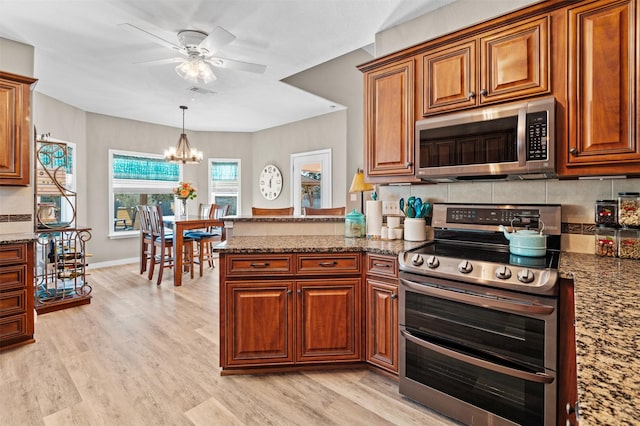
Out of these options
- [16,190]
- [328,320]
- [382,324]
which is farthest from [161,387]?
[16,190]

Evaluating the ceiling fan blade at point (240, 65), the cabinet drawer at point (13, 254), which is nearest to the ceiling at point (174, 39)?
the ceiling fan blade at point (240, 65)

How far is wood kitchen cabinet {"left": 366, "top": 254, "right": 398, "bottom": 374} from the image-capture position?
2082mm

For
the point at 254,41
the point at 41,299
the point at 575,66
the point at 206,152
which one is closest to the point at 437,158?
the point at 575,66

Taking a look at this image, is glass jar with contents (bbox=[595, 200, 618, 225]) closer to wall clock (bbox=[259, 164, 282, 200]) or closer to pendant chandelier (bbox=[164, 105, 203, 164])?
pendant chandelier (bbox=[164, 105, 203, 164])

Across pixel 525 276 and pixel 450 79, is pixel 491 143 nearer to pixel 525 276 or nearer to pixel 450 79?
pixel 450 79

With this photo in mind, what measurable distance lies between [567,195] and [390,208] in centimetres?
121

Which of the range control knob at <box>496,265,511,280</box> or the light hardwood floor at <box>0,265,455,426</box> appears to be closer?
the range control knob at <box>496,265,511,280</box>

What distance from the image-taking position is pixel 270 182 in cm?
683

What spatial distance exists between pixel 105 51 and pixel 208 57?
103cm

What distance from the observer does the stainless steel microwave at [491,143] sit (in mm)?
1826

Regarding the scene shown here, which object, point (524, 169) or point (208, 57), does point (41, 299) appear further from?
point (524, 169)

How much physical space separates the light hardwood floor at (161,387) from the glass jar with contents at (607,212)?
1.43 m

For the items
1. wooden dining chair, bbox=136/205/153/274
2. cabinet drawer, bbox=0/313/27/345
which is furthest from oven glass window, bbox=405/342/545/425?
wooden dining chair, bbox=136/205/153/274

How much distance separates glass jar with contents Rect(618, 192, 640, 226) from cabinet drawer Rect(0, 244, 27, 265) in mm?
4168
